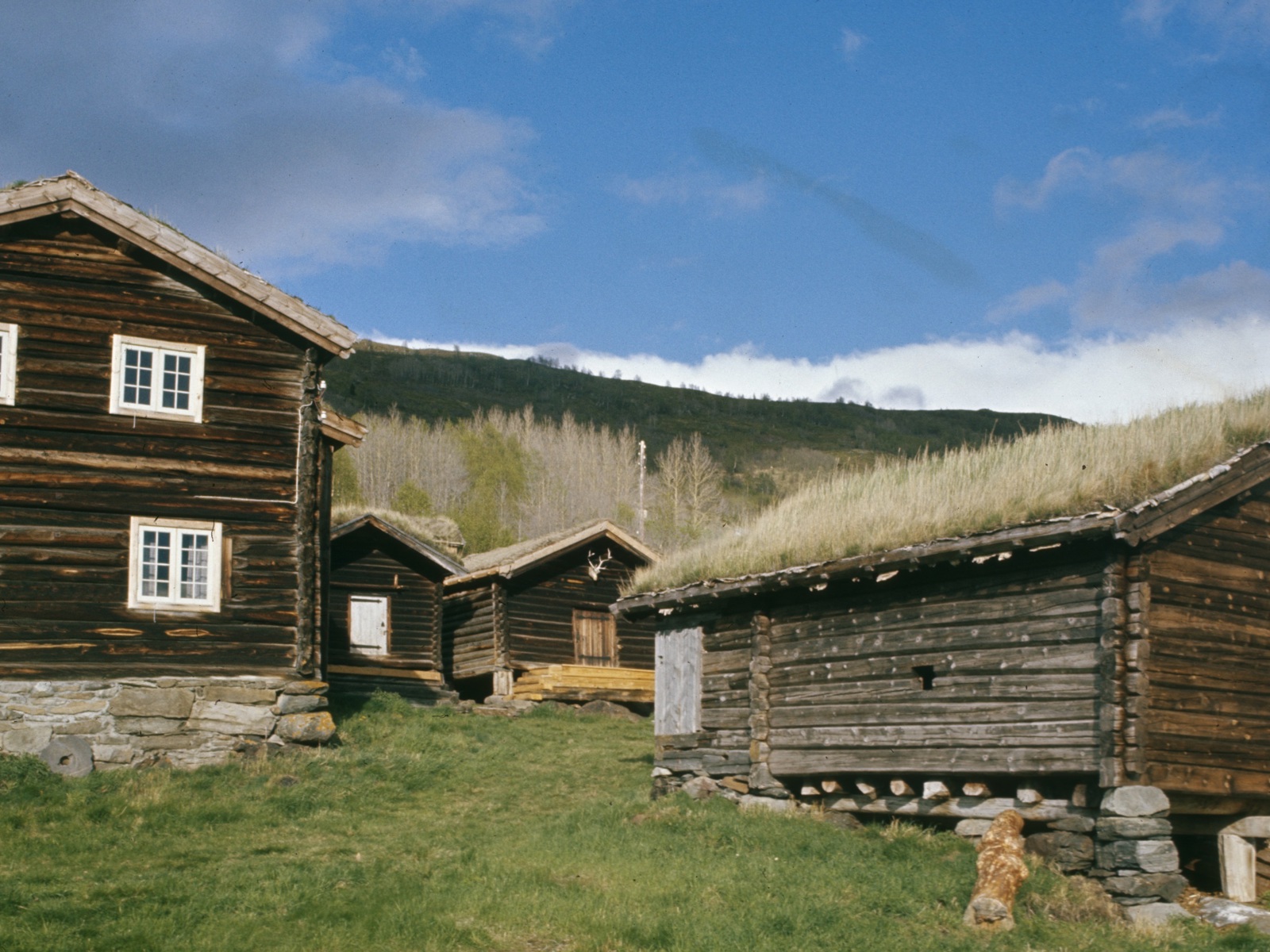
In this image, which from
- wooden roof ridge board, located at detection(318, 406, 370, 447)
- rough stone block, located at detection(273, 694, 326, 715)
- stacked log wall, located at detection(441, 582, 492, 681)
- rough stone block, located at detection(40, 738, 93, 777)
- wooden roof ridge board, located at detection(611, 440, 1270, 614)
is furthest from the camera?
stacked log wall, located at detection(441, 582, 492, 681)

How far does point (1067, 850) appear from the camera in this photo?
1429 centimetres

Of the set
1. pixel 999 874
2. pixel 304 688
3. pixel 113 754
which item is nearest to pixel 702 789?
pixel 304 688

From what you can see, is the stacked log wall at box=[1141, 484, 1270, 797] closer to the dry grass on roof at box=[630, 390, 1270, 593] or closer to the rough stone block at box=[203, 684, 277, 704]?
the dry grass on roof at box=[630, 390, 1270, 593]

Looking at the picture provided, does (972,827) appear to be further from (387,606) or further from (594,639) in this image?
(387,606)

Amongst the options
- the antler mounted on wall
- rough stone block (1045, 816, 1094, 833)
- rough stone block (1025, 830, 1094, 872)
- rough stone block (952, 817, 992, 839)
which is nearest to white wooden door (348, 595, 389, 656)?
the antler mounted on wall

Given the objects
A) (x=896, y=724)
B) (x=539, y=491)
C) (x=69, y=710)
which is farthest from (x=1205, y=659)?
(x=539, y=491)

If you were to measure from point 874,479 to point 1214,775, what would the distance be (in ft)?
23.4

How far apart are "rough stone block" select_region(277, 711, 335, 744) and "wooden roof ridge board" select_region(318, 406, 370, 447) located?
5264 mm

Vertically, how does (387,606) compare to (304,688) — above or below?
above

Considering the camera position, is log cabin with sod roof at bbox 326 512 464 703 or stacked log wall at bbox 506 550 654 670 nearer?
log cabin with sod roof at bbox 326 512 464 703

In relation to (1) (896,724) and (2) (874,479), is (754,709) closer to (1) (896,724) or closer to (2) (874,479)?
(1) (896,724)

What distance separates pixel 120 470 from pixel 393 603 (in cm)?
1300

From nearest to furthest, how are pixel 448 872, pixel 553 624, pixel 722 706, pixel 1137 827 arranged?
pixel 1137 827, pixel 448 872, pixel 722 706, pixel 553 624

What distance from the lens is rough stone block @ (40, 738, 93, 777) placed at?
18844 mm
